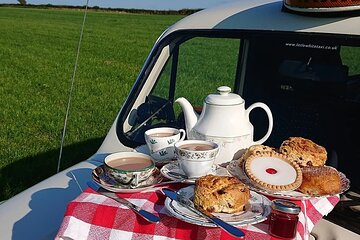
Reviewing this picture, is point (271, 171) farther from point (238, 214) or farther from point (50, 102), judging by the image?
point (50, 102)

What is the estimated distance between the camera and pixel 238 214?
4.80 feet

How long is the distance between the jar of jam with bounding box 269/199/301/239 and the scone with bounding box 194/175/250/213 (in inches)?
4.1

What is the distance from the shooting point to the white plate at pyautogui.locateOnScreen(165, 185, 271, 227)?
1421 mm

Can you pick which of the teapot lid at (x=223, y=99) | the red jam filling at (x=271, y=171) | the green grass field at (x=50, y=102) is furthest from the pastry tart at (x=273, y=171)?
the green grass field at (x=50, y=102)

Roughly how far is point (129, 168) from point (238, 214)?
0.41 m

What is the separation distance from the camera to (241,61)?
2834 mm

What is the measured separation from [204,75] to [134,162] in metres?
1.25

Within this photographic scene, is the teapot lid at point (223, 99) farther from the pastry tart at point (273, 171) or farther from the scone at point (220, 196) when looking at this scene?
the scone at point (220, 196)

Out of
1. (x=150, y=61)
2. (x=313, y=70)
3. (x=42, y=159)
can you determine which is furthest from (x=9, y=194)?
(x=313, y=70)

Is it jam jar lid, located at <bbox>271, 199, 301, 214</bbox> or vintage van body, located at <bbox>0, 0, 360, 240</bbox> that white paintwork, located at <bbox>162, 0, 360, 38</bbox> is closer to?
vintage van body, located at <bbox>0, 0, 360, 240</bbox>

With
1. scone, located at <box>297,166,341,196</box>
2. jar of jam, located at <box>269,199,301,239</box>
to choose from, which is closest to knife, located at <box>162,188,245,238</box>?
jar of jam, located at <box>269,199,301,239</box>

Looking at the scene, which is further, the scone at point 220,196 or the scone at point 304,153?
the scone at point 304,153

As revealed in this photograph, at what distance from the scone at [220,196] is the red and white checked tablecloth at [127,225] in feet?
0.20

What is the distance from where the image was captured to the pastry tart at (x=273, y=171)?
162 centimetres
